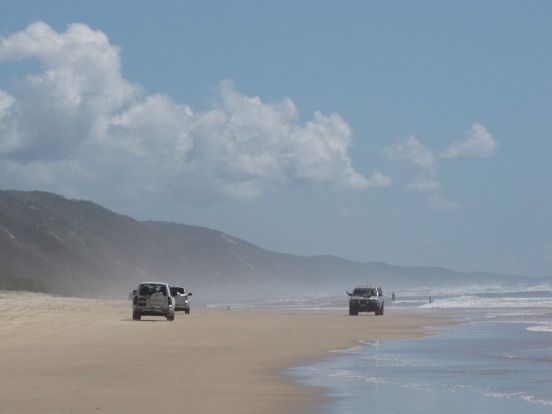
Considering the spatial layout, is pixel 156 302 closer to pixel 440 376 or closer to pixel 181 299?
pixel 181 299

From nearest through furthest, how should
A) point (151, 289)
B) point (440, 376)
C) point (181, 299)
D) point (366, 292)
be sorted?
point (440, 376)
point (151, 289)
point (366, 292)
point (181, 299)

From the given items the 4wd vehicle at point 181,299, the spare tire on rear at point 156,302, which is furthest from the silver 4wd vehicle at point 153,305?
the 4wd vehicle at point 181,299

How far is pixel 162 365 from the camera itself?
25.1 metres

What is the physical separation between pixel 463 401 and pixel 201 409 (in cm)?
416

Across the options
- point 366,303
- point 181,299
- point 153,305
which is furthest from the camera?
point 181,299

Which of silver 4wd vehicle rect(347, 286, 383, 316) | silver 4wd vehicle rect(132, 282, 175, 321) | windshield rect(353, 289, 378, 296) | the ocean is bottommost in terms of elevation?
the ocean

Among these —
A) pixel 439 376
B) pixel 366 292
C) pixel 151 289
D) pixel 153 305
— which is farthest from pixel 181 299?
pixel 439 376

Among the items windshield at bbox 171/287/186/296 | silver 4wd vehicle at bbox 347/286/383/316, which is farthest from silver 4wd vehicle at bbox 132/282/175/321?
silver 4wd vehicle at bbox 347/286/383/316

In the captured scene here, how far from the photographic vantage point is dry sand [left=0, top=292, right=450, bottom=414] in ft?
57.9

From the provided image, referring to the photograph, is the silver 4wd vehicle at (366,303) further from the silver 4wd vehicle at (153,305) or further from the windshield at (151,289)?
the silver 4wd vehicle at (153,305)

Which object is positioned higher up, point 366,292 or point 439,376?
point 366,292

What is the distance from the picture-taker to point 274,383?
2125cm

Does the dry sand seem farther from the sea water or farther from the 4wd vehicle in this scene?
the 4wd vehicle

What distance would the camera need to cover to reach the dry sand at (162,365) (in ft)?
57.9
